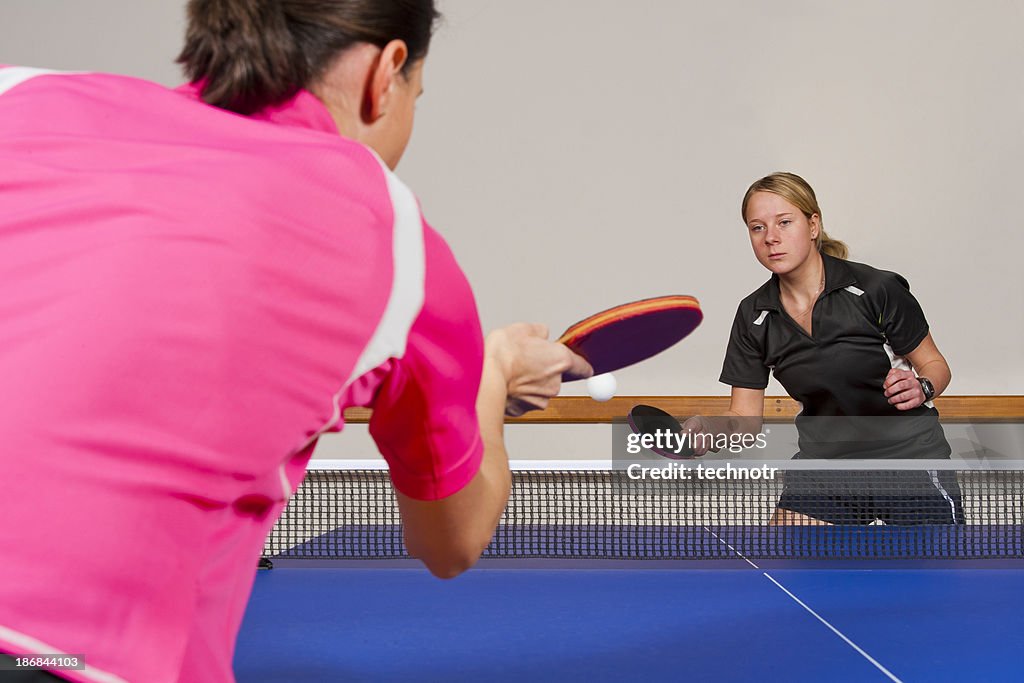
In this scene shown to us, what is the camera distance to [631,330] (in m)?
1.32

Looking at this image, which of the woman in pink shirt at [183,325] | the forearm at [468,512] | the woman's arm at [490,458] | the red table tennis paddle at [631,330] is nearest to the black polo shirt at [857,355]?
the red table tennis paddle at [631,330]

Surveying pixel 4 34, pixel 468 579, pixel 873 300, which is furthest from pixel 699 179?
pixel 4 34

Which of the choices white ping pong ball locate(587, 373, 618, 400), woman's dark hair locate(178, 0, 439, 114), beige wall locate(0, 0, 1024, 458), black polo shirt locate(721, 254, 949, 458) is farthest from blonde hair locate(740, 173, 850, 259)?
woman's dark hair locate(178, 0, 439, 114)

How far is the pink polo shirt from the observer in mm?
583

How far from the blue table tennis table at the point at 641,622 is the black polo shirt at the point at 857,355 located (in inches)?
24.4

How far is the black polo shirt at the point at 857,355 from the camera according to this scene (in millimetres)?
3291

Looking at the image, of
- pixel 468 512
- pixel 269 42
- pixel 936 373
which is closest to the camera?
pixel 269 42

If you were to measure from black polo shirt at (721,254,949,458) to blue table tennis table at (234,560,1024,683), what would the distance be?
0.62 metres

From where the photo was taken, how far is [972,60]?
19.0 feet

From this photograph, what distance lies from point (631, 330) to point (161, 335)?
0.81 meters

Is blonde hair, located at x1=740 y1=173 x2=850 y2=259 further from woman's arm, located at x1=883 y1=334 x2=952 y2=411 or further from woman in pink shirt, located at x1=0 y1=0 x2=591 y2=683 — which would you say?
woman in pink shirt, located at x1=0 y1=0 x2=591 y2=683

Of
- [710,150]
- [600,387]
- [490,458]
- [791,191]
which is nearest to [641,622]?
[600,387]

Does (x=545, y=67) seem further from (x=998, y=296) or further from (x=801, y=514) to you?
(x=801, y=514)

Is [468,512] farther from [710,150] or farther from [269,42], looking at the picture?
[710,150]
